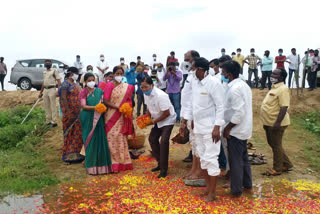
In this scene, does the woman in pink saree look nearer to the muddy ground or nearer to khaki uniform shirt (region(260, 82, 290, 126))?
the muddy ground

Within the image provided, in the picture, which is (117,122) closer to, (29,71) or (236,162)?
(236,162)

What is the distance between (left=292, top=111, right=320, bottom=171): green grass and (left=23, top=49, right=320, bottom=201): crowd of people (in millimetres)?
1644

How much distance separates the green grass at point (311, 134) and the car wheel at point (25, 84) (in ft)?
43.4

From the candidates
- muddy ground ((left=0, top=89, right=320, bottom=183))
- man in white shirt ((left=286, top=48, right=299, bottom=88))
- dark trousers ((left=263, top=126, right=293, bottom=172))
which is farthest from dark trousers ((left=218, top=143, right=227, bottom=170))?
man in white shirt ((left=286, top=48, right=299, bottom=88))

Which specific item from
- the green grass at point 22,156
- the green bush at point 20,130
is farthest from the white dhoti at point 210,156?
the green bush at point 20,130

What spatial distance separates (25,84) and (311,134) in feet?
45.8

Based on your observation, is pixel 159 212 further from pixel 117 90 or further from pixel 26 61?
pixel 26 61

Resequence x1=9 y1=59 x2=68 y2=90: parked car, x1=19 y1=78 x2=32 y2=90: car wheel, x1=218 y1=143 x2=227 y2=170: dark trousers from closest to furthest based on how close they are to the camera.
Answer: x1=218 y1=143 x2=227 y2=170: dark trousers < x1=9 y1=59 x2=68 y2=90: parked car < x1=19 y1=78 x2=32 y2=90: car wheel

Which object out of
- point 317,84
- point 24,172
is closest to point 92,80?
point 24,172

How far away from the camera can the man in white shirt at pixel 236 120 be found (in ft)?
14.4

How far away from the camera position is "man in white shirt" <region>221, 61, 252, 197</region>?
4383mm

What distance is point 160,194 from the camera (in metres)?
4.86

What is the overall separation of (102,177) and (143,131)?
383cm

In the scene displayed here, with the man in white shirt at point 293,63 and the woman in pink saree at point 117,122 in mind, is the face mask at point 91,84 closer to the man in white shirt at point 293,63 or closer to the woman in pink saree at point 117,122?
the woman in pink saree at point 117,122
